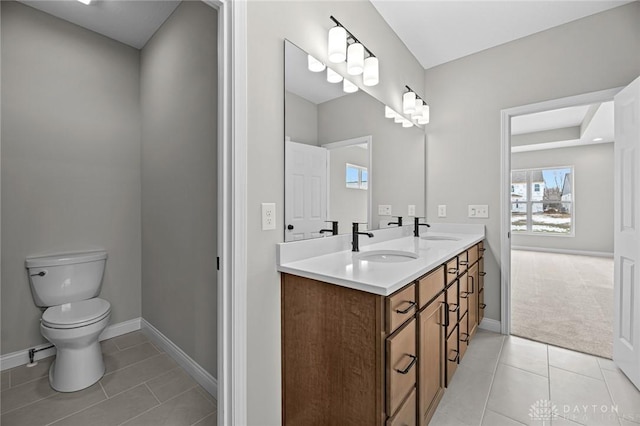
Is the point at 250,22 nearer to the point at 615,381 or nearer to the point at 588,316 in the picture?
the point at 615,381

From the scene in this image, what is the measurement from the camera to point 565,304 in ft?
10.8

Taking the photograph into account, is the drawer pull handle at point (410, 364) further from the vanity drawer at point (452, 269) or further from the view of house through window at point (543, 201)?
the view of house through window at point (543, 201)

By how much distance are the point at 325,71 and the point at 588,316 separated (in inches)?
138

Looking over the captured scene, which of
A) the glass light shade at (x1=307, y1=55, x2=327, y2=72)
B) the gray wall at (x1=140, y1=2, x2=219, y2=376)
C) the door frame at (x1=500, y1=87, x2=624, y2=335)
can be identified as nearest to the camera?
the glass light shade at (x1=307, y1=55, x2=327, y2=72)

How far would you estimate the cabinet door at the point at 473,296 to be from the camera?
7.18 ft

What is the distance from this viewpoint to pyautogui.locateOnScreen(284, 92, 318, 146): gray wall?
149 cm

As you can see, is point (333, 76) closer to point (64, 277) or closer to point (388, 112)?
point (388, 112)

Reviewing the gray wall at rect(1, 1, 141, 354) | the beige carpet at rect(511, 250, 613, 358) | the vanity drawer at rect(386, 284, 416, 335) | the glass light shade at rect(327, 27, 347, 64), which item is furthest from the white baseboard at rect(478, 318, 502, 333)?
the gray wall at rect(1, 1, 141, 354)

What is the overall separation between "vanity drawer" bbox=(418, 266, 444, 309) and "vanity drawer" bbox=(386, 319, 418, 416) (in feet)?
0.43

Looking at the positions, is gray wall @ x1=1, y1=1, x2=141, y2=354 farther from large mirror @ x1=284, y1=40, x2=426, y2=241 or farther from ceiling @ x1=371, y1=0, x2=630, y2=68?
ceiling @ x1=371, y1=0, x2=630, y2=68

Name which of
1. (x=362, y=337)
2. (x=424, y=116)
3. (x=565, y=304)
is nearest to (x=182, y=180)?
(x=362, y=337)

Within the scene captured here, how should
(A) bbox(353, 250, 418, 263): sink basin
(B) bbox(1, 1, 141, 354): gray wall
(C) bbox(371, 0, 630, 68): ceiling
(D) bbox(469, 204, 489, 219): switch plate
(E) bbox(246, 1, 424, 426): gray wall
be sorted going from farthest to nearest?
1. (D) bbox(469, 204, 489, 219): switch plate
2. (C) bbox(371, 0, 630, 68): ceiling
3. (B) bbox(1, 1, 141, 354): gray wall
4. (A) bbox(353, 250, 418, 263): sink basin
5. (E) bbox(246, 1, 424, 426): gray wall

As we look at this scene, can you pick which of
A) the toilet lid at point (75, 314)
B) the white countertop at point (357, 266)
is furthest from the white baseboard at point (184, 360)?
the white countertop at point (357, 266)

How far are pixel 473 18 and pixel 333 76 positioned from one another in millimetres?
1455
